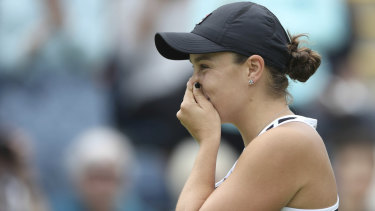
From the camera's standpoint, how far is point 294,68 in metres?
3.22

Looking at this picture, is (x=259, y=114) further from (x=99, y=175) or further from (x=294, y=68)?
(x=99, y=175)

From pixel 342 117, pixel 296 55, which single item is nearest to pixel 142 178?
pixel 342 117

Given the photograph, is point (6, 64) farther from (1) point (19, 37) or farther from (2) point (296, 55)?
(2) point (296, 55)

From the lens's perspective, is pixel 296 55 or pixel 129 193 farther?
pixel 129 193

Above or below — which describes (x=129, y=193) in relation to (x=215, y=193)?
below

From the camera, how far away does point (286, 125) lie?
3.03 m

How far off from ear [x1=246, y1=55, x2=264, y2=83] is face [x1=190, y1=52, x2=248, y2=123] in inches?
0.8

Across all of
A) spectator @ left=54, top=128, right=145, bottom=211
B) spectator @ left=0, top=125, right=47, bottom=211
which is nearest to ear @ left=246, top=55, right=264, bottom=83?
spectator @ left=54, top=128, right=145, bottom=211

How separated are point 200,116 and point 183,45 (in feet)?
1.11

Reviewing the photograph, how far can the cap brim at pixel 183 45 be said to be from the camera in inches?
122

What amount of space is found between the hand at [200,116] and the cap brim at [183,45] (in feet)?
0.59

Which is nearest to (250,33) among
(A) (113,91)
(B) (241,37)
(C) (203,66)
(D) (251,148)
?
(B) (241,37)

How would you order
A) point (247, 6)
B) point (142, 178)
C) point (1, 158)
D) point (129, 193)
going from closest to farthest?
point (247, 6)
point (1, 158)
point (129, 193)
point (142, 178)

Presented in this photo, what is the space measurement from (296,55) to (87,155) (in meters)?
2.57
